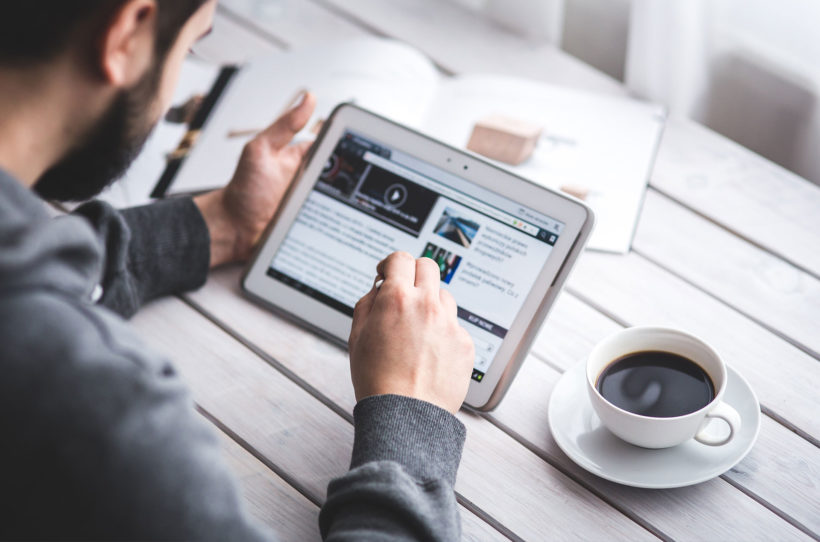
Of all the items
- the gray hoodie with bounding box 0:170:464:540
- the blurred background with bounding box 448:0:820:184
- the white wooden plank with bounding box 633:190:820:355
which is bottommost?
the gray hoodie with bounding box 0:170:464:540

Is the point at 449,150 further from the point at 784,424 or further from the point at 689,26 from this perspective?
the point at 689,26

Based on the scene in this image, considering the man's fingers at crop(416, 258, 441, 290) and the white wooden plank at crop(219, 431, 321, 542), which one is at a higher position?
the man's fingers at crop(416, 258, 441, 290)

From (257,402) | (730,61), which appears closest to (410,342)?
(257,402)

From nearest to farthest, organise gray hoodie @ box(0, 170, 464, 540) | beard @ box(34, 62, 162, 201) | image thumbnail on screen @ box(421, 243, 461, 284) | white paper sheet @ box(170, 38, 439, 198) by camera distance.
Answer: gray hoodie @ box(0, 170, 464, 540) < beard @ box(34, 62, 162, 201) < image thumbnail on screen @ box(421, 243, 461, 284) < white paper sheet @ box(170, 38, 439, 198)

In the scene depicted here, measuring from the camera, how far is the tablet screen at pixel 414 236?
2.52 ft

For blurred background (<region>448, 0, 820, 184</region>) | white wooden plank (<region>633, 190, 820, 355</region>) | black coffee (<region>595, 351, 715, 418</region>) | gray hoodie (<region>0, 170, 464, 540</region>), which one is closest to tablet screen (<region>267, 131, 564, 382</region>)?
black coffee (<region>595, 351, 715, 418</region>)

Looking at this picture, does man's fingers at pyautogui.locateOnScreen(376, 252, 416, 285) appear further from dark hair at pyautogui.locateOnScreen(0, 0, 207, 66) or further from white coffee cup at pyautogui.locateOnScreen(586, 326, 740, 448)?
dark hair at pyautogui.locateOnScreen(0, 0, 207, 66)

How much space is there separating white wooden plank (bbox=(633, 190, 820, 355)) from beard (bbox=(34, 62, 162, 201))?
572mm

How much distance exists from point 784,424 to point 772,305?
0.16m

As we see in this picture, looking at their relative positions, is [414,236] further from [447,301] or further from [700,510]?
[700,510]

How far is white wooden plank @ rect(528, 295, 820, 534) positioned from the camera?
2.26 feet

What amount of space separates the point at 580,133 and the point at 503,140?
0.13m

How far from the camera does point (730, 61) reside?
133 centimetres

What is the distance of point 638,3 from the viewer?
1241mm
